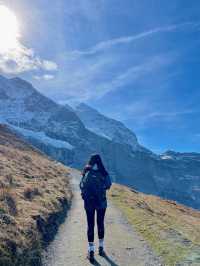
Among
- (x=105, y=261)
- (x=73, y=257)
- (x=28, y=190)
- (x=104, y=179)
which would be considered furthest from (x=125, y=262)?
(x=28, y=190)

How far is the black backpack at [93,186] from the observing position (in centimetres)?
1418

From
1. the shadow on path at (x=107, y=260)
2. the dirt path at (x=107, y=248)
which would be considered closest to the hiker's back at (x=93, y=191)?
the shadow on path at (x=107, y=260)

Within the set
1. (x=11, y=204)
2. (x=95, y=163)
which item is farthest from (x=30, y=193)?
(x=95, y=163)

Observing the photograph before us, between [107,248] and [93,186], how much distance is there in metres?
3.21

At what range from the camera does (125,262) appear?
14.2 metres

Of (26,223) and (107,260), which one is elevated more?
(26,223)

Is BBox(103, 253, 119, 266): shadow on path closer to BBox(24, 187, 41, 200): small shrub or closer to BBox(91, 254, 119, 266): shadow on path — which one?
BBox(91, 254, 119, 266): shadow on path

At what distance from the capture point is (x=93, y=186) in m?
14.2

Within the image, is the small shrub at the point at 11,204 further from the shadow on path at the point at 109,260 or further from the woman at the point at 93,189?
the shadow on path at the point at 109,260

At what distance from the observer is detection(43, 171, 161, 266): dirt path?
557 inches

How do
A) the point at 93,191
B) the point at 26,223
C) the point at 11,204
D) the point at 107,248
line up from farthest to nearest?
the point at 11,204
the point at 107,248
the point at 26,223
the point at 93,191

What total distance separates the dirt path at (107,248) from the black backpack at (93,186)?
6.72ft

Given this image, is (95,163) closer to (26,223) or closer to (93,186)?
(93,186)

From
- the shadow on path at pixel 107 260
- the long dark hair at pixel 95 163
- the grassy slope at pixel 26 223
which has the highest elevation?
the long dark hair at pixel 95 163
